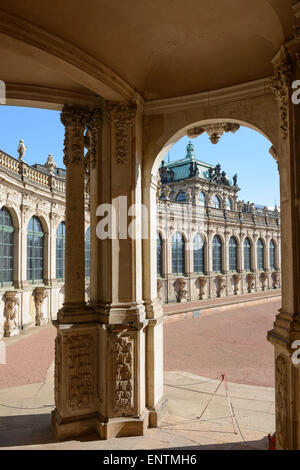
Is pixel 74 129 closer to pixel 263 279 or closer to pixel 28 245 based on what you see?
pixel 28 245

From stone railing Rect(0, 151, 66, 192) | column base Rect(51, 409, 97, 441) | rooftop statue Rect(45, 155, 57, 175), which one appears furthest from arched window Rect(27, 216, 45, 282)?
column base Rect(51, 409, 97, 441)

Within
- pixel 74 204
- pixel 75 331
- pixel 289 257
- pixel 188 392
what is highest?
pixel 74 204

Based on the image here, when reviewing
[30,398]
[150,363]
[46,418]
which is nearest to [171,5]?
[150,363]

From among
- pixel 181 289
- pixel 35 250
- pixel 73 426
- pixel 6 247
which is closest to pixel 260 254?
pixel 181 289

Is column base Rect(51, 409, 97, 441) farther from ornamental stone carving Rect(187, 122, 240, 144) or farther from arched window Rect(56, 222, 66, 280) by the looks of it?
arched window Rect(56, 222, 66, 280)

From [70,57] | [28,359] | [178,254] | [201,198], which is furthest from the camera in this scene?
[201,198]

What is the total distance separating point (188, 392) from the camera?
7594 millimetres

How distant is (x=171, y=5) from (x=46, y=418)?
692 cm

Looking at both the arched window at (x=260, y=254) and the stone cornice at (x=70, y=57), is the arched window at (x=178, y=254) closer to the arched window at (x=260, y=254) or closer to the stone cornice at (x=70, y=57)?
the arched window at (x=260, y=254)

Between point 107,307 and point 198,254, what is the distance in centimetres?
2390

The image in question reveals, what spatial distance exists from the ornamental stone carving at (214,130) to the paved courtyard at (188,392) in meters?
5.00

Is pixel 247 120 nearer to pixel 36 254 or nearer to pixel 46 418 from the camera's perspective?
pixel 46 418

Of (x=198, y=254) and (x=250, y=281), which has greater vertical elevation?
(x=198, y=254)
